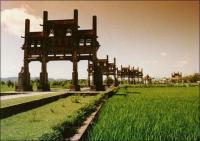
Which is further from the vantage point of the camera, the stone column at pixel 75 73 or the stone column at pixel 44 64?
the stone column at pixel 44 64

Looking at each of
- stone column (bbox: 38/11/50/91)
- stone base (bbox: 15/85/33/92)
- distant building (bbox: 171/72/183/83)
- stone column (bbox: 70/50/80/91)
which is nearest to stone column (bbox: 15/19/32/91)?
stone base (bbox: 15/85/33/92)

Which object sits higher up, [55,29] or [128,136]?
[55,29]

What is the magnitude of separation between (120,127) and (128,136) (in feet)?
4.00

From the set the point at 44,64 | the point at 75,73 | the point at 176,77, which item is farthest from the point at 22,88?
the point at 176,77

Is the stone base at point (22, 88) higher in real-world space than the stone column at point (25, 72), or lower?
lower

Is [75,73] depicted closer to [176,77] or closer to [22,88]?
[22,88]

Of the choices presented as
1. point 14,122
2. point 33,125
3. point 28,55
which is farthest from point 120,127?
point 28,55

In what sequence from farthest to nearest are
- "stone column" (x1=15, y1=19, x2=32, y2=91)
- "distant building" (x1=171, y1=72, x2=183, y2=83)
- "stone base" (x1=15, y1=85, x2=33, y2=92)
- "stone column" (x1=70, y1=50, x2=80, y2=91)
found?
"distant building" (x1=171, y1=72, x2=183, y2=83), "stone column" (x1=15, y1=19, x2=32, y2=91), "stone base" (x1=15, y1=85, x2=33, y2=92), "stone column" (x1=70, y1=50, x2=80, y2=91)

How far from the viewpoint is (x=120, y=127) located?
836cm

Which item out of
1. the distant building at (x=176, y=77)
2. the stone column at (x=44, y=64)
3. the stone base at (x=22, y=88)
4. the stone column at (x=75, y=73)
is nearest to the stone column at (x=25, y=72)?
the stone base at (x=22, y=88)

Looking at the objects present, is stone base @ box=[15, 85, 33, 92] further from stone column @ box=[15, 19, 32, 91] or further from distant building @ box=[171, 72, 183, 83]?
distant building @ box=[171, 72, 183, 83]

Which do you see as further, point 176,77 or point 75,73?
point 176,77

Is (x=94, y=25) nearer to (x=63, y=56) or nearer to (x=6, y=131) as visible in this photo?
(x=63, y=56)

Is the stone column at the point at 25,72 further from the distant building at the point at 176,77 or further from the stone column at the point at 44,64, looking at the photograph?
the distant building at the point at 176,77
